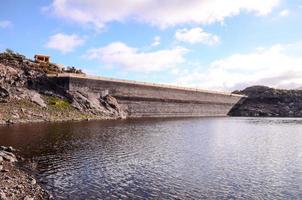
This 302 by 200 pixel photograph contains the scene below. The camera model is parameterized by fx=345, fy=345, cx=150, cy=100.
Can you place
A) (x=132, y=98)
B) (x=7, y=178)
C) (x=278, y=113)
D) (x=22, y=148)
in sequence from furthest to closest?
(x=278, y=113) < (x=132, y=98) < (x=22, y=148) < (x=7, y=178)

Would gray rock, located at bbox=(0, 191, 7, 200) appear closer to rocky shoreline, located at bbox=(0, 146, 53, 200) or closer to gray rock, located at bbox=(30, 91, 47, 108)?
rocky shoreline, located at bbox=(0, 146, 53, 200)

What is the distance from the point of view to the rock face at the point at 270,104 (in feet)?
561

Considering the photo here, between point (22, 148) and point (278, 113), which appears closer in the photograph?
point (22, 148)

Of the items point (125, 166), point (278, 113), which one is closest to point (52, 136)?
point (125, 166)

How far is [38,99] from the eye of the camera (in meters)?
89.8

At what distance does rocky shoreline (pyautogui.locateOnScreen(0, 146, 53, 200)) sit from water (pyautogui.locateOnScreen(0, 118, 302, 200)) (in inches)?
43.3

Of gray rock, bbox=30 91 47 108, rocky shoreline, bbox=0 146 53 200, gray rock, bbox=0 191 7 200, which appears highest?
gray rock, bbox=30 91 47 108

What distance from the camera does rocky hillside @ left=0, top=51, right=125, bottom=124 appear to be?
3192 inches

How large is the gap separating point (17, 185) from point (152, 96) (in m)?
102

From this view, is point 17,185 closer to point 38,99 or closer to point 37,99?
point 37,99

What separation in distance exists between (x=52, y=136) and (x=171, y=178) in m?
29.7

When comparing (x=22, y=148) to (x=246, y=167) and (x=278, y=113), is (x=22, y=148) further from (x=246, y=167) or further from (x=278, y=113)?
(x=278, y=113)

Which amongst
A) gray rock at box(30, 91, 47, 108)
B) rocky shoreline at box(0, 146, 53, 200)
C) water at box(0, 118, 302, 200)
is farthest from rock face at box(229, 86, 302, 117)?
rocky shoreline at box(0, 146, 53, 200)

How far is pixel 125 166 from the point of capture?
1423 inches
